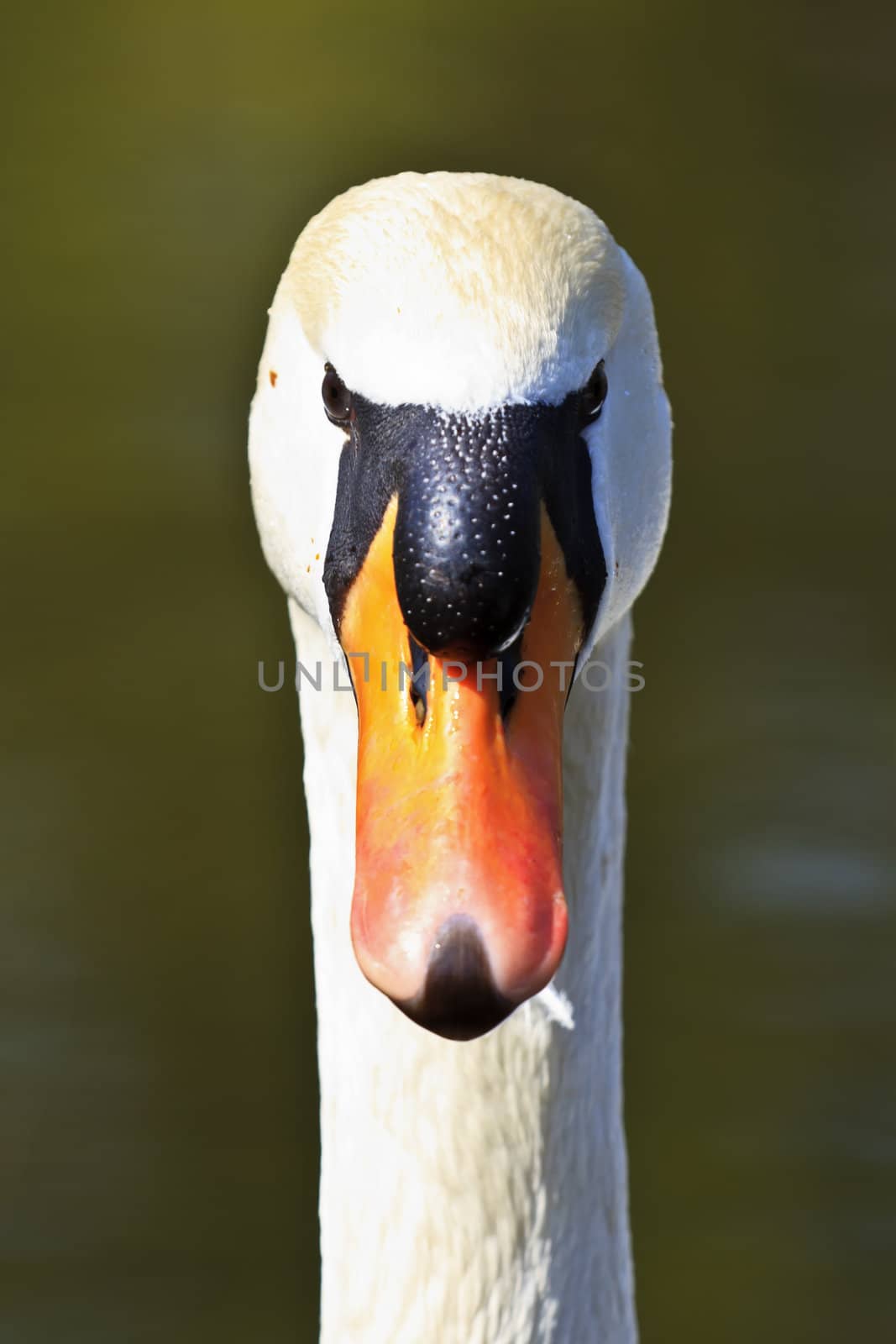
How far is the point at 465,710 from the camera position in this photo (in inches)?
65.7

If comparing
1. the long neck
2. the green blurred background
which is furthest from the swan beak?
the green blurred background

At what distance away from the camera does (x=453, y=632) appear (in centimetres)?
164

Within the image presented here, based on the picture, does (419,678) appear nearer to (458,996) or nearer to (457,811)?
(457,811)

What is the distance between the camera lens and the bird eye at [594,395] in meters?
1.83

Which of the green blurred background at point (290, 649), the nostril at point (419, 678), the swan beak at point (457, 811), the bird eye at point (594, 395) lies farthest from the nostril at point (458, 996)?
the green blurred background at point (290, 649)

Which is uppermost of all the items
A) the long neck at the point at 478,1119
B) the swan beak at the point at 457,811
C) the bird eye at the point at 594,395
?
the bird eye at the point at 594,395

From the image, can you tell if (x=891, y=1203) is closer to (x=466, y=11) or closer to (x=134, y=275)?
(x=134, y=275)

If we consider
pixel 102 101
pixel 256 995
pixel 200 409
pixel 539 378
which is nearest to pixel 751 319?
pixel 200 409

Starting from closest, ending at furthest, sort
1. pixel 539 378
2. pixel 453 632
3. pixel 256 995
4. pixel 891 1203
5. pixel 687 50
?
pixel 453 632 < pixel 539 378 < pixel 891 1203 < pixel 256 995 < pixel 687 50

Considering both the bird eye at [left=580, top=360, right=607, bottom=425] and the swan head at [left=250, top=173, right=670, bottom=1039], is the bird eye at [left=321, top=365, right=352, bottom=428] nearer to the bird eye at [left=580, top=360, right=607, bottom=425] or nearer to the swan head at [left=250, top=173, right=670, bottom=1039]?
the swan head at [left=250, top=173, right=670, bottom=1039]

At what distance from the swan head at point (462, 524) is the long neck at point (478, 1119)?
27 cm

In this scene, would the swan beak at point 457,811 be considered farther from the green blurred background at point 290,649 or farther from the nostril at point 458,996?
the green blurred background at point 290,649

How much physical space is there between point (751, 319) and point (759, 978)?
216 centimetres

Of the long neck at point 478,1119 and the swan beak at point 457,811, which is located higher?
the swan beak at point 457,811
